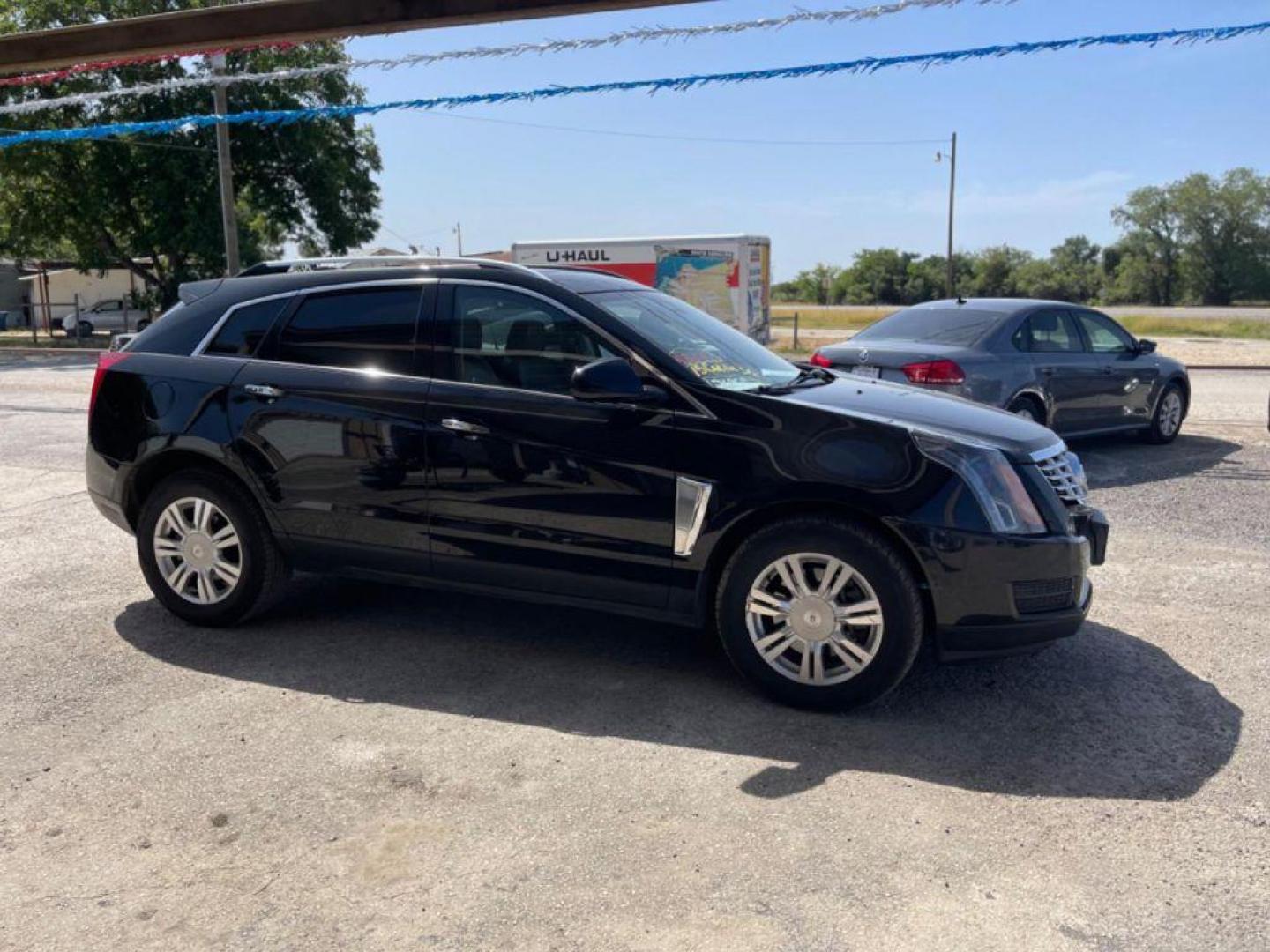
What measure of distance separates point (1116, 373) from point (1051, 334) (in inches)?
38.6

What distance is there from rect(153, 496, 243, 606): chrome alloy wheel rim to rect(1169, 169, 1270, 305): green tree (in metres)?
96.5

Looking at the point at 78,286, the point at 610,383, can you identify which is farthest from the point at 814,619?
the point at 78,286

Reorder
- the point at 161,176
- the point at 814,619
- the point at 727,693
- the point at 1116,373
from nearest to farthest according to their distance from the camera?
the point at 814,619, the point at 727,693, the point at 1116,373, the point at 161,176

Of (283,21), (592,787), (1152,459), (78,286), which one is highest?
(78,286)

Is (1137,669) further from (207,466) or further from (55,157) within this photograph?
(55,157)

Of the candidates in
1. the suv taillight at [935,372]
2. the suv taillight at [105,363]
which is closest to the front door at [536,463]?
the suv taillight at [105,363]

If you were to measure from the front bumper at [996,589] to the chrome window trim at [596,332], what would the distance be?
39.2 inches

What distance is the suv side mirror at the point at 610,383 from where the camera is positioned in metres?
4.35

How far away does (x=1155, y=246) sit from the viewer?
92.2 m

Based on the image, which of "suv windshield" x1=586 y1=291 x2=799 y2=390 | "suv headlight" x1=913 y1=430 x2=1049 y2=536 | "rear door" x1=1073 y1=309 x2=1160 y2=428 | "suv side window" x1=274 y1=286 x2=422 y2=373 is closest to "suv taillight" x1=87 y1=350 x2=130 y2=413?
"suv side window" x1=274 y1=286 x2=422 y2=373

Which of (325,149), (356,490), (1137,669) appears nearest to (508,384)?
(356,490)

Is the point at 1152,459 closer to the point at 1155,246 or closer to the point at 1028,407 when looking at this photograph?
the point at 1028,407

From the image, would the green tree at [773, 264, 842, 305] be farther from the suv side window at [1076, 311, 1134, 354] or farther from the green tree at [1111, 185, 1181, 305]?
the suv side window at [1076, 311, 1134, 354]

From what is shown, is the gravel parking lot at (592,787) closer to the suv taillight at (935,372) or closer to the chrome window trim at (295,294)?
the chrome window trim at (295,294)
